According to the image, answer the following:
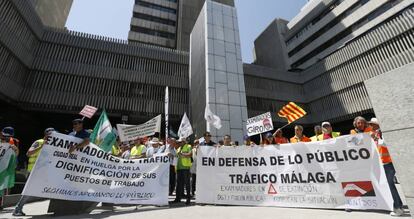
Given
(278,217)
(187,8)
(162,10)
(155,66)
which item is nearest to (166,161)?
(278,217)

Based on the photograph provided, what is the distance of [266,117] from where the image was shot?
29.0ft

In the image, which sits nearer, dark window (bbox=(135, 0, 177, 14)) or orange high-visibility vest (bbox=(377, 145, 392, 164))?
orange high-visibility vest (bbox=(377, 145, 392, 164))

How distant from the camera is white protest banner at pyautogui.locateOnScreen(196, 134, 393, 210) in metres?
4.58

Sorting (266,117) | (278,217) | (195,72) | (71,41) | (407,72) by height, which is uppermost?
(71,41)

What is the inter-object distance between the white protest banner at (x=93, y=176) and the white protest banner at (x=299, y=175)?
3.95ft

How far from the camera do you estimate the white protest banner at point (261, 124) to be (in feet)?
28.8

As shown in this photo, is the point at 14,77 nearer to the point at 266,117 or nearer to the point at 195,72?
the point at 195,72

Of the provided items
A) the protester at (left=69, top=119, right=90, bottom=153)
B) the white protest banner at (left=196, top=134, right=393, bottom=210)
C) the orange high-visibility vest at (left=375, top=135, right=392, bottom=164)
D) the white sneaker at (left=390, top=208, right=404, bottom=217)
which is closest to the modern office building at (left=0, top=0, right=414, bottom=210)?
the white protest banner at (left=196, top=134, right=393, bottom=210)

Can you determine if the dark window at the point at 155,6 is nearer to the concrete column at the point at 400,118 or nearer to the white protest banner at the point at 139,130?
the white protest banner at the point at 139,130

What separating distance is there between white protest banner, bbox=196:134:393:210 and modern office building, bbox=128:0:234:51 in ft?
113

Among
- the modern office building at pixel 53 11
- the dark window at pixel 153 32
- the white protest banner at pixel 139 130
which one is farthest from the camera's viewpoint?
the dark window at pixel 153 32

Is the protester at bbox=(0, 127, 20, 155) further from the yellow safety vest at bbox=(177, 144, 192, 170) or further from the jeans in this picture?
the jeans

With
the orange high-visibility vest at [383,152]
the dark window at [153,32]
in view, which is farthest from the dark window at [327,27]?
the orange high-visibility vest at [383,152]

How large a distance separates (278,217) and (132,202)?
327cm
